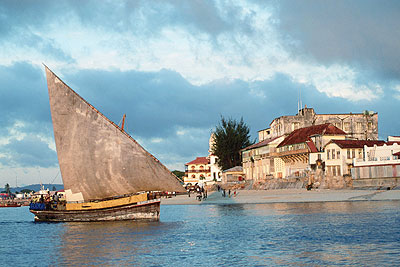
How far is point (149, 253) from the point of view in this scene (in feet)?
102

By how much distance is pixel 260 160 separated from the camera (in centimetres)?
11306

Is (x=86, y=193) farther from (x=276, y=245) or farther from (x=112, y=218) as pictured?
(x=276, y=245)

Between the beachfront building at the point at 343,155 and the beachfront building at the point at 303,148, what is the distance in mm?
2110

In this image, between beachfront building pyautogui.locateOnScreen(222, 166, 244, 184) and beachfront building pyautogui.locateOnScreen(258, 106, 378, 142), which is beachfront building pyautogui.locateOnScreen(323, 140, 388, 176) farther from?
beachfront building pyautogui.locateOnScreen(222, 166, 244, 184)

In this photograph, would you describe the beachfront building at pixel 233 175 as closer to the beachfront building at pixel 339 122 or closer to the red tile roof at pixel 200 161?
the beachfront building at pixel 339 122

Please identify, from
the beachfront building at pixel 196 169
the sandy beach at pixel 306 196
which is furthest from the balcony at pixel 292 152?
the beachfront building at pixel 196 169

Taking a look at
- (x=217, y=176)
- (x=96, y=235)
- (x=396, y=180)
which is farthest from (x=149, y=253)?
(x=217, y=176)

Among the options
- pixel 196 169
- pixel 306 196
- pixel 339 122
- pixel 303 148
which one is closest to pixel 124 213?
pixel 306 196

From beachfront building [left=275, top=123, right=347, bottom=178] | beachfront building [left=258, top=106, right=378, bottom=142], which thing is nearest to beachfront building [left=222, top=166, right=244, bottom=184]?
beachfront building [left=258, top=106, right=378, bottom=142]

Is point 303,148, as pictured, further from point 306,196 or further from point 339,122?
point 306,196

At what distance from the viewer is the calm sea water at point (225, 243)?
27781mm

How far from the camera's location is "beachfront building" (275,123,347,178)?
9362 centimetres

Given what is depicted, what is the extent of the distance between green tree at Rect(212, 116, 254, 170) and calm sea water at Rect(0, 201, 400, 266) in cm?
8222

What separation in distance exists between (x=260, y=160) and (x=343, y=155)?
1108 inches
